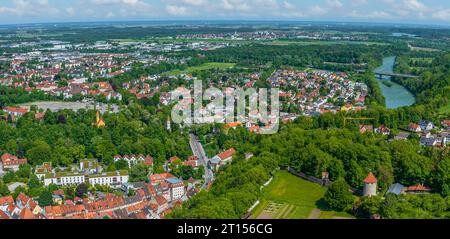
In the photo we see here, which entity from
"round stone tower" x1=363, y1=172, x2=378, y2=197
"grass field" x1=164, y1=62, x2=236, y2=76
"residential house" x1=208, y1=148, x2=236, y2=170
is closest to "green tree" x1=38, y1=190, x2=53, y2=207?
"residential house" x1=208, y1=148, x2=236, y2=170

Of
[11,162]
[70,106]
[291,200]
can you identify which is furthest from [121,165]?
[70,106]

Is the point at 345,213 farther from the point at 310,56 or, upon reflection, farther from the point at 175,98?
the point at 310,56

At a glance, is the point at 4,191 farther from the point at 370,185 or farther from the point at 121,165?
the point at 370,185

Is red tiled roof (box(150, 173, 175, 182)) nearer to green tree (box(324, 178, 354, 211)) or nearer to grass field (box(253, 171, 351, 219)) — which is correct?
grass field (box(253, 171, 351, 219))

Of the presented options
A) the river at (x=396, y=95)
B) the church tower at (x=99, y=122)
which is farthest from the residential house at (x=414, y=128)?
the church tower at (x=99, y=122)

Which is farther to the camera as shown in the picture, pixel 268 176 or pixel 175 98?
A: pixel 175 98
